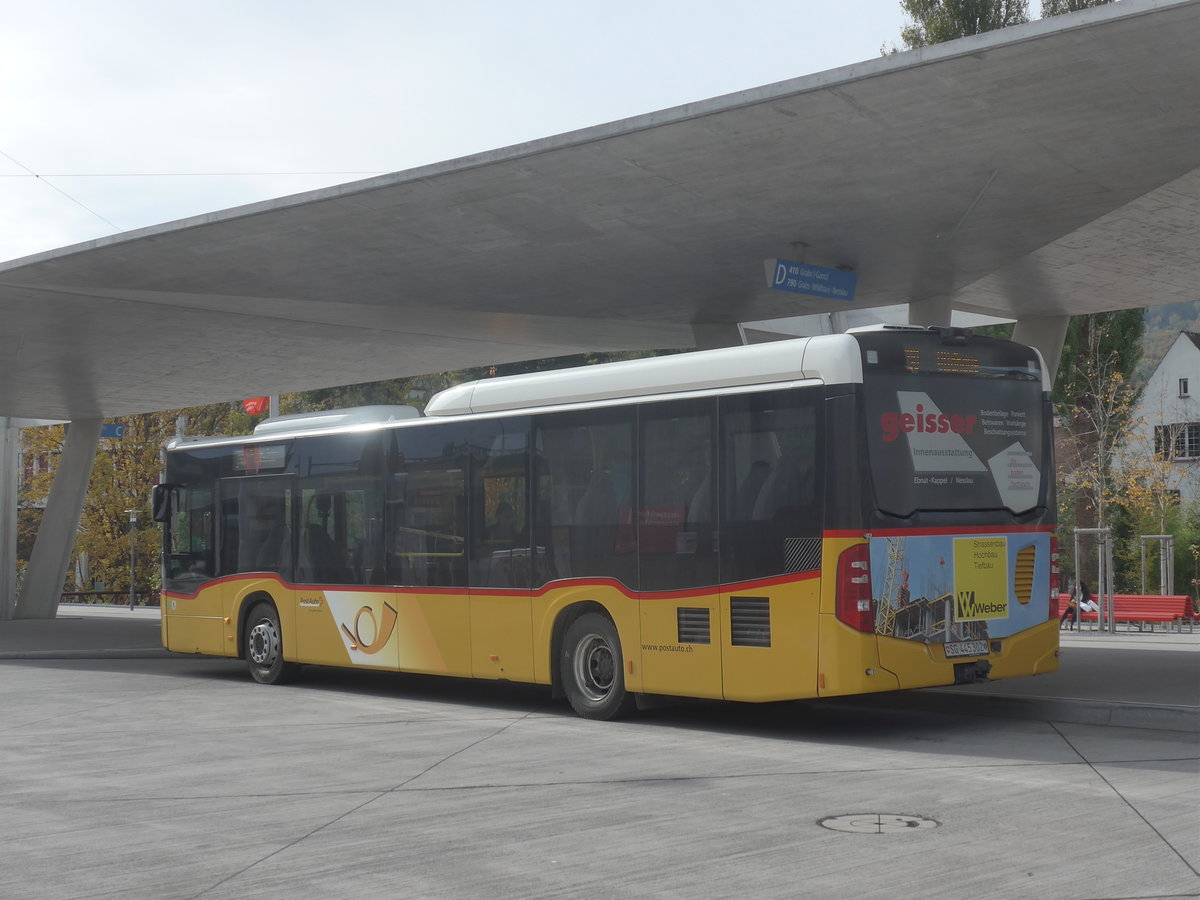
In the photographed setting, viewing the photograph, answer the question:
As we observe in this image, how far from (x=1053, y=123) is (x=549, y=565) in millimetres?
5964

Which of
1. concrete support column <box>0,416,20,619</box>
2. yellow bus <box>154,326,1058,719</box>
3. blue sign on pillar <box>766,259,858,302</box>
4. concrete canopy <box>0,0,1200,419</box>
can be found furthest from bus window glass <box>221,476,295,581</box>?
concrete support column <box>0,416,20,619</box>

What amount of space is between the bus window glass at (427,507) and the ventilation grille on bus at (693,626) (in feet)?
9.83

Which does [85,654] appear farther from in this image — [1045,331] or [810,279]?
[1045,331]

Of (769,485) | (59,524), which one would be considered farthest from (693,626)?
(59,524)

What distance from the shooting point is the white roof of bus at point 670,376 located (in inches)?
432

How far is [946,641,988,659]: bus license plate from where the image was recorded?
1121 cm

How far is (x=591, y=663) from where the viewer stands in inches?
508

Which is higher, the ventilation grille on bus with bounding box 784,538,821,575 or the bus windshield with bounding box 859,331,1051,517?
the bus windshield with bounding box 859,331,1051,517

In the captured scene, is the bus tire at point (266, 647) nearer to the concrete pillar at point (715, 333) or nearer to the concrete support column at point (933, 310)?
the concrete pillar at point (715, 333)

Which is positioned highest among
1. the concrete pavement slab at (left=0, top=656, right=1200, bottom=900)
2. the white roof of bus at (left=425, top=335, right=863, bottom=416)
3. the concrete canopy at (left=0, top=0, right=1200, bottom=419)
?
the concrete canopy at (left=0, top=0, right=1200, bottom=419)

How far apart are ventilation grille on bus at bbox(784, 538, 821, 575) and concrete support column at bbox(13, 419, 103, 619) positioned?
29030 mm

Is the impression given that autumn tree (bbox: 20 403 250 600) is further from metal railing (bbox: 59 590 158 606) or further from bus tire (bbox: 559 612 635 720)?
bus tire (bbox: 559 612 635 720)

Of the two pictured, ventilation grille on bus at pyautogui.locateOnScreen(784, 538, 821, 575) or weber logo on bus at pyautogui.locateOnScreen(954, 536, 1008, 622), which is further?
weber logo on bus at pyautogui.locateOnScreen(954, 536, 1008, 622)

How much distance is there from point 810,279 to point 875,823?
35.3 feet
